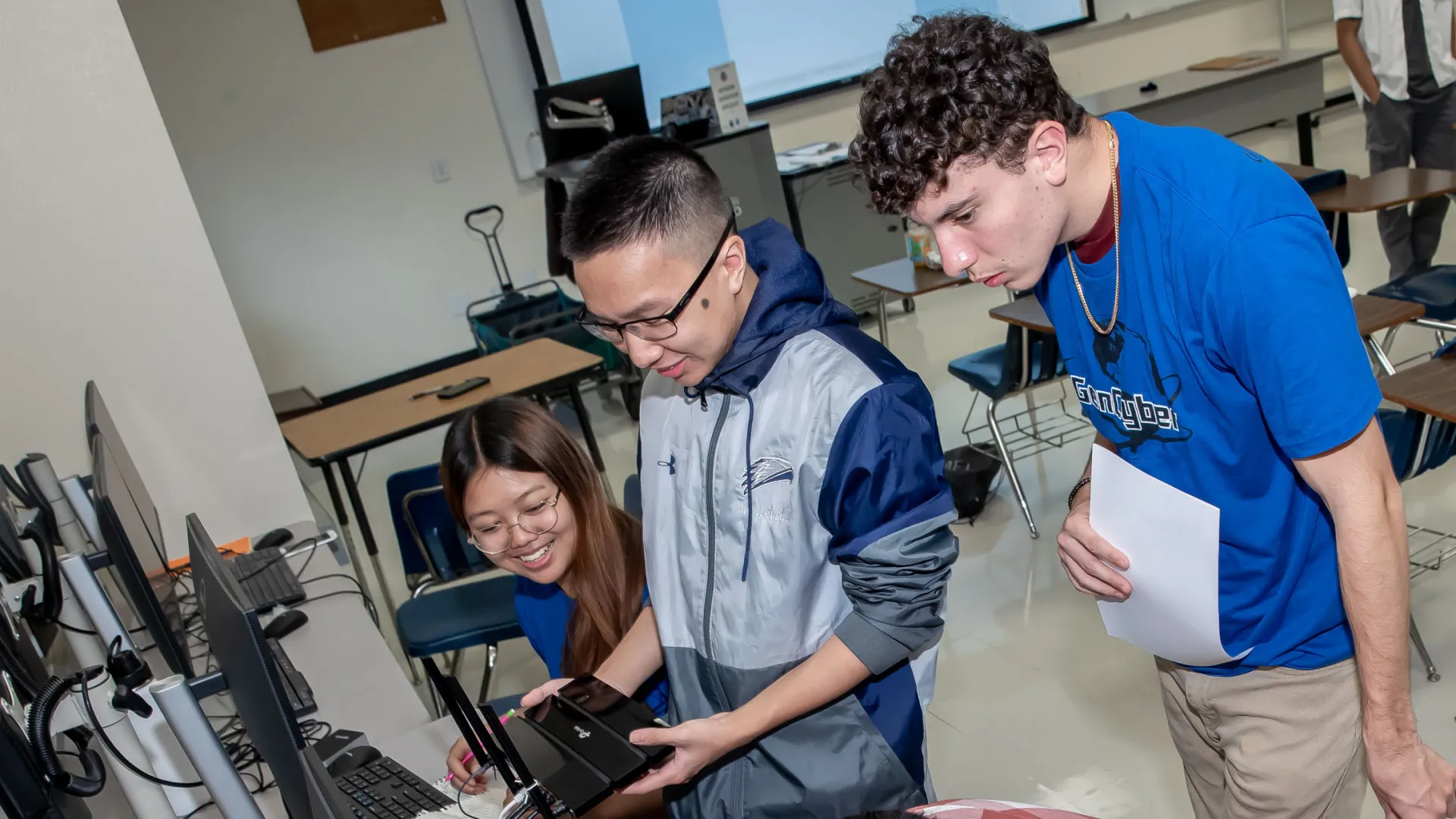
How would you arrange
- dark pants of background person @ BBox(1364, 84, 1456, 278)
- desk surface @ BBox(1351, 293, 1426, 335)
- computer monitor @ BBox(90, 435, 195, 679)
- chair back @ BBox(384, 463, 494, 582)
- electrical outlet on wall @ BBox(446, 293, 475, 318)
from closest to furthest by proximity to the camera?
computer monitor @ BBox(90, 435, 195, 679) → desk surface @ BBox(1351, 293, 1426, 335) → chair back @ BBox(384, 463, 494, 582) → dark pants of background person @ BBox(1364, 84, 1456, 278) → electrical outlet on wall @ BBox(446, 293, 475, 318)

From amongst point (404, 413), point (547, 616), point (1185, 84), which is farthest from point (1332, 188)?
point (404, 413)

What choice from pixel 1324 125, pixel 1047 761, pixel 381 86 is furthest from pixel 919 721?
pixel 1324 125

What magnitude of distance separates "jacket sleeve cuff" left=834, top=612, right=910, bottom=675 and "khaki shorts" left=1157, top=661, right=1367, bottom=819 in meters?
0.40

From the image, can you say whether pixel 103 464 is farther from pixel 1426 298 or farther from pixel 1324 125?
pixel 1324 125

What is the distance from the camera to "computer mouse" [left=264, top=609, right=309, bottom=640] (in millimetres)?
2371

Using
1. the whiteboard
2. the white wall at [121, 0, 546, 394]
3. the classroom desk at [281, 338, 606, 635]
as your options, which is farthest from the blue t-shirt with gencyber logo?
the whiteboard

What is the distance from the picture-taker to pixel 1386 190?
3.62 meters

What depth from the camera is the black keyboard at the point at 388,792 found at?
1.60 m

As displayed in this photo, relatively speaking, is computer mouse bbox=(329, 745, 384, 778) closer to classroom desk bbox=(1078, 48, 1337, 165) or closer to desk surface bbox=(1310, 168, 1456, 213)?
desk surface bbox=(1310, 168, 1456, 213)

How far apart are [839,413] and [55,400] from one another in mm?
Result: 2400

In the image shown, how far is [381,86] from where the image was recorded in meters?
6.36

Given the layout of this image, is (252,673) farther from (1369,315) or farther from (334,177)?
(334,177)

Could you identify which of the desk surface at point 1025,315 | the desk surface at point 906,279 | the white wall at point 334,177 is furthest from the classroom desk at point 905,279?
the white wall at point 334,177

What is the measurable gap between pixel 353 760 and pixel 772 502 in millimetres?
952
